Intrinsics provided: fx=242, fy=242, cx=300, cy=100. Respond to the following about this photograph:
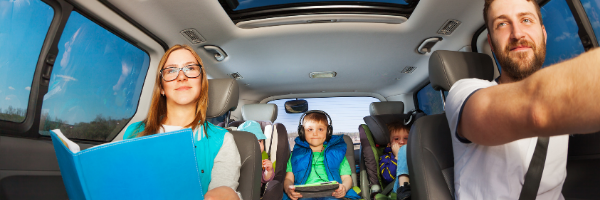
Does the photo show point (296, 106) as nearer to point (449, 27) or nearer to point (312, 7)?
point (312, 7)

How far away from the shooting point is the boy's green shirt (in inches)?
99.7

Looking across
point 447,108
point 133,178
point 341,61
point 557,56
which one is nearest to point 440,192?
point 447,108

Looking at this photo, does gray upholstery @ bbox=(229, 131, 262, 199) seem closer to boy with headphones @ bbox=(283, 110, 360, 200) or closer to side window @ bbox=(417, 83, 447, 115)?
→ boy with headphones @ bbox=(283, 110, 360, 200)

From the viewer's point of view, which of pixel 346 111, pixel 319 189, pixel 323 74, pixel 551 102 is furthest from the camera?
pixel 346 111

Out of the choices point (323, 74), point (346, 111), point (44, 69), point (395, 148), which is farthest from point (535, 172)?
point (346, 111)

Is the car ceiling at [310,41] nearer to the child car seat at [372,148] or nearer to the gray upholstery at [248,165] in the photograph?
the child car seat at [372,148]

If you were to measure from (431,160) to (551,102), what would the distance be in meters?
0.92

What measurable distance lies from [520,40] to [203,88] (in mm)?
1607

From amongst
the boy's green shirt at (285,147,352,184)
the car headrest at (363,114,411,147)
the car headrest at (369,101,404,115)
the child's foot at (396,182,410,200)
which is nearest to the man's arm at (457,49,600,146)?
the child's foot at (396,182,410,200)

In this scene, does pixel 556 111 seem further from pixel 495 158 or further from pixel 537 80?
pixel 495 158

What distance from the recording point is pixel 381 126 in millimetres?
3100

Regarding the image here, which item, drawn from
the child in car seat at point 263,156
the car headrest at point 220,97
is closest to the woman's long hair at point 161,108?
the car headrest at point 220,97

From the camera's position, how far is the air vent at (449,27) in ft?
7.71

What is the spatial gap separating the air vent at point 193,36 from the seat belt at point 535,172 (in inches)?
105
